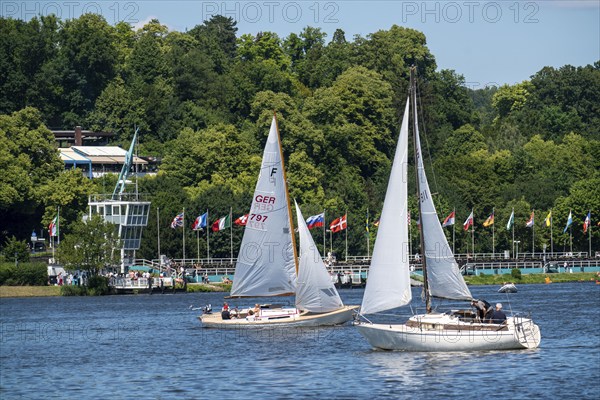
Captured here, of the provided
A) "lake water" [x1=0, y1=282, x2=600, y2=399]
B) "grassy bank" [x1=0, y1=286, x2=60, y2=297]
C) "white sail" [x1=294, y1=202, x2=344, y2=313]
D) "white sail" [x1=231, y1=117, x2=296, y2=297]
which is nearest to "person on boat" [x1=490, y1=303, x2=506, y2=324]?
"lake water" [x1=0, y1=282, x2=600, y2=399]

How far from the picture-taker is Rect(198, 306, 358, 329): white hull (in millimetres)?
80875

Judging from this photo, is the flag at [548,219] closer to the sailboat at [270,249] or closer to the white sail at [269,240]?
the sailboat at [270,249]

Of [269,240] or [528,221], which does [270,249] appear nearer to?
[269,240]

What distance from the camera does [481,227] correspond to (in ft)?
555

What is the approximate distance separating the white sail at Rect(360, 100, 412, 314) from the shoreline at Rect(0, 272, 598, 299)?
69.4 metres

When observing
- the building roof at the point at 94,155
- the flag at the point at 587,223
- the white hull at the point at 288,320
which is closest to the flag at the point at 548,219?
the flag at the point at 587,223

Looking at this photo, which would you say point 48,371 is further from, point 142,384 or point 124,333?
point 124,333

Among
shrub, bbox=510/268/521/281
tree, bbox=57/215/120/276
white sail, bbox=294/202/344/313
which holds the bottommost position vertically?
white sail, bbox=294/202/344/313

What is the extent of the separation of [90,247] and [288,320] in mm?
53956

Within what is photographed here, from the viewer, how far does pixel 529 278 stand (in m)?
152

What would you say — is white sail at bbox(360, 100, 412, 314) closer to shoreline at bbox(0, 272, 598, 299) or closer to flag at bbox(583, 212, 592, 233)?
shoreline at bbox(0, 272, 598, 299)

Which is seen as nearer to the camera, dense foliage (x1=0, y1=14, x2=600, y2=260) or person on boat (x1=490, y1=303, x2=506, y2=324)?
person on boat (x1=490, y1=303, x2=506, y2=324)

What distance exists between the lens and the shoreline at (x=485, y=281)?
129750mm

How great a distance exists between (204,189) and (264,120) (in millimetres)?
20423
